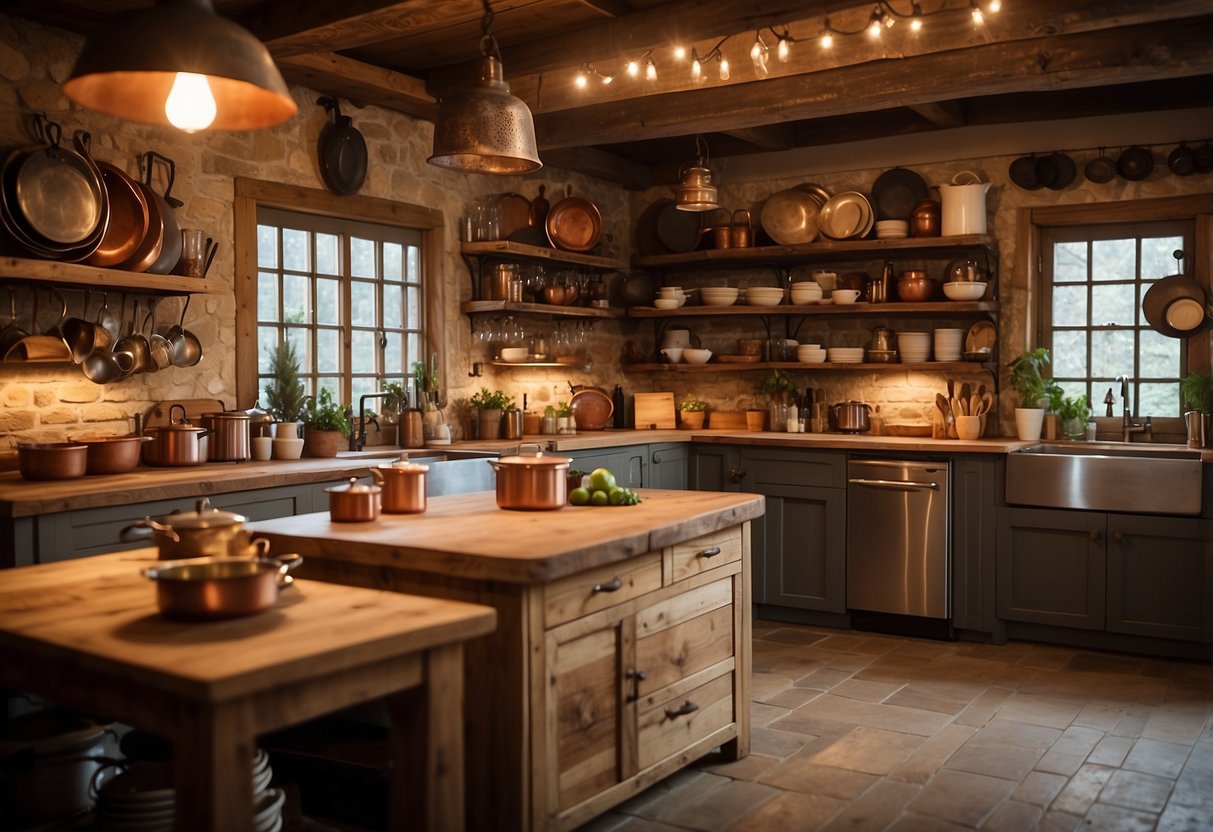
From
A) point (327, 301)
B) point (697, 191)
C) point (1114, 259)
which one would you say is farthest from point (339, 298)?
point (1114, 259)

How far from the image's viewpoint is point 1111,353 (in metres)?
6.39

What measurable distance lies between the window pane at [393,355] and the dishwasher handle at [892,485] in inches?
103

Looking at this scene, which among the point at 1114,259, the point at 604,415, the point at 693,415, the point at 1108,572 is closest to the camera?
the point at 1108,572

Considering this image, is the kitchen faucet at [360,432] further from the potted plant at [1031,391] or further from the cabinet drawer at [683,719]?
the potted plant at [1031,391]

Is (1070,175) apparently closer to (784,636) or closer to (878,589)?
(878,589)

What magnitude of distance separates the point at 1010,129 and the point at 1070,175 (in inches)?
17.6

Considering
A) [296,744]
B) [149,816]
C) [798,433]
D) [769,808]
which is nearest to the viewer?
[149,816]

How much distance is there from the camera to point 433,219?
6332 millimetres

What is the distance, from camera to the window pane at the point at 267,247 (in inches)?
215

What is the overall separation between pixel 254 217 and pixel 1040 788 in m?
4.20

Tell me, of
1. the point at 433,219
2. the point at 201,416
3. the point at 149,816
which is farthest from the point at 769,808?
the point at 433,219

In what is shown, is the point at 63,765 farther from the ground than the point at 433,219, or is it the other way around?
the point at 433,219

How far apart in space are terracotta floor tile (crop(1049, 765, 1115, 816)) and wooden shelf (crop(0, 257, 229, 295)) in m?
3.88

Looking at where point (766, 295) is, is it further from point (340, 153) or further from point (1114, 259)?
point (340, 153)
